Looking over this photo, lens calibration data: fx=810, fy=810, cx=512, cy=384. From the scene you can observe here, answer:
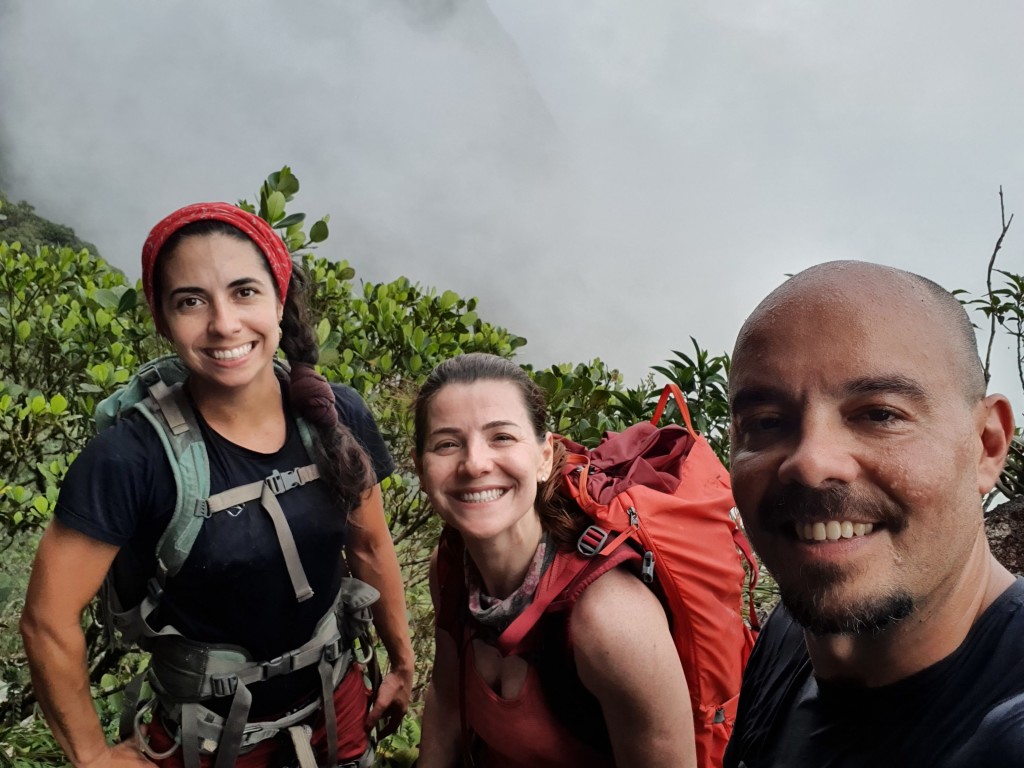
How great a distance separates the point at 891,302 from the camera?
1099 millimetres

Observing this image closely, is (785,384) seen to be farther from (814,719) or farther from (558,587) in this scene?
(558,587)

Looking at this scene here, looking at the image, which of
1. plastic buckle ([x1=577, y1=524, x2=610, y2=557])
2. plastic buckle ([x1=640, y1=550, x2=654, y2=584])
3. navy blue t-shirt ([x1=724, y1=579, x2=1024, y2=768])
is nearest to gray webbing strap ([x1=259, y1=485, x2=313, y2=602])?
plastic buckle ([x1=577, y1=524, x2=610, y2=557])

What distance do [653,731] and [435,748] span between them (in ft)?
2.76

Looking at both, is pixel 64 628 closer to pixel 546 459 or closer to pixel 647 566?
pixel 546 459

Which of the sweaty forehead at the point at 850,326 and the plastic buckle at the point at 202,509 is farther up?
the sweaty forehead at the point at 850,326

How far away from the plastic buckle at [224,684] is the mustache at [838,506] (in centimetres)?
175

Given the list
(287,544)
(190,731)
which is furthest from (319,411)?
(190,731)

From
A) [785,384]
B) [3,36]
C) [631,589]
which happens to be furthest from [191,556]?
[3,36]

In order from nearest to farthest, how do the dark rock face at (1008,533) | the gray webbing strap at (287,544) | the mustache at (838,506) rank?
the mustache at (838,506) → the gray webbing strap at (287,544) → the dark rock face at (1008,533)

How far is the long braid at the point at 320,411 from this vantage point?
89.4 inches

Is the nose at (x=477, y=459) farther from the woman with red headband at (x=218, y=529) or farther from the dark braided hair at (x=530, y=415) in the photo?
the woman with red headband at (x=218, y=529)

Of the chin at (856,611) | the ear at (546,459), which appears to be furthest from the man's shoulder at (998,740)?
the ear at (546,459)

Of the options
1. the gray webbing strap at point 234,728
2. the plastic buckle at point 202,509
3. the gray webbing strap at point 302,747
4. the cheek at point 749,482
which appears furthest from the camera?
the gray webbing strap at point 302,747

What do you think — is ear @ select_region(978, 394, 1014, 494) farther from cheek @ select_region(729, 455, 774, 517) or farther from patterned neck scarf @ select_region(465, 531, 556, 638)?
patterned neck scarf @ select_region(465, 531, 556, 638)
